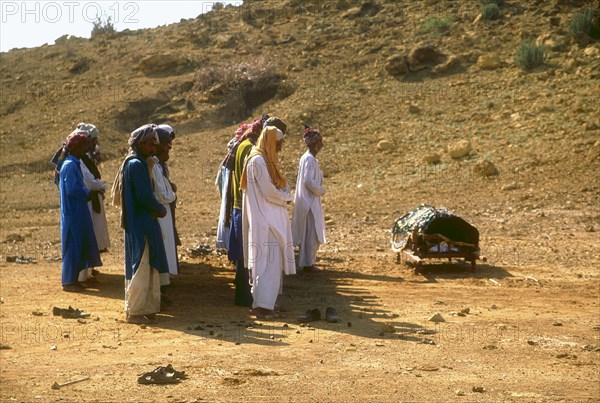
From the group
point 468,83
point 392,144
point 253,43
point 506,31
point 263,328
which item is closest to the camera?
point 263,328

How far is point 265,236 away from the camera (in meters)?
9.40

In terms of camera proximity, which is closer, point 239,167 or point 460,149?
point 239,167

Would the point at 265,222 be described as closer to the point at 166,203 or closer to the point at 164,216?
the point at 164,216

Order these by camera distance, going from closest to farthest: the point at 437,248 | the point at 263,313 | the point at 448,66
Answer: the point at 263,313 → the point at 437,248 → the point at 448,66

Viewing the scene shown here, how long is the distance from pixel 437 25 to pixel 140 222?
19.2 meters

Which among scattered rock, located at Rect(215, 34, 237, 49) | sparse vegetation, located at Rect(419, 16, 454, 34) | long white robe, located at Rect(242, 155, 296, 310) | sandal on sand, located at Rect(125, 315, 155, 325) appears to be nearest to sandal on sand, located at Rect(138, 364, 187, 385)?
sandal on sand, located at Rect(125, 315, 155, 325)

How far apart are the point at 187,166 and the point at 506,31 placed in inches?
357

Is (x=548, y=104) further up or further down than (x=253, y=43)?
further down

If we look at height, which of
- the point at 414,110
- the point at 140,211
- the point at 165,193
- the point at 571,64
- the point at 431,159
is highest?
the point at 571,64

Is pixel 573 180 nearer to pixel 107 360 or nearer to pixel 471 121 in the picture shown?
pixel 471 121

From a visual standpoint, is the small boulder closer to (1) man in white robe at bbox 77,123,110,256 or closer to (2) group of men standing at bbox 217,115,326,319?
(1) man in white robe at bbox 77,123,110,256

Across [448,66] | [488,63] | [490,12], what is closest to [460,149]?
[488,63]

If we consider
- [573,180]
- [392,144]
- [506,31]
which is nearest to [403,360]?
[573,180]

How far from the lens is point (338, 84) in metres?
25.9
